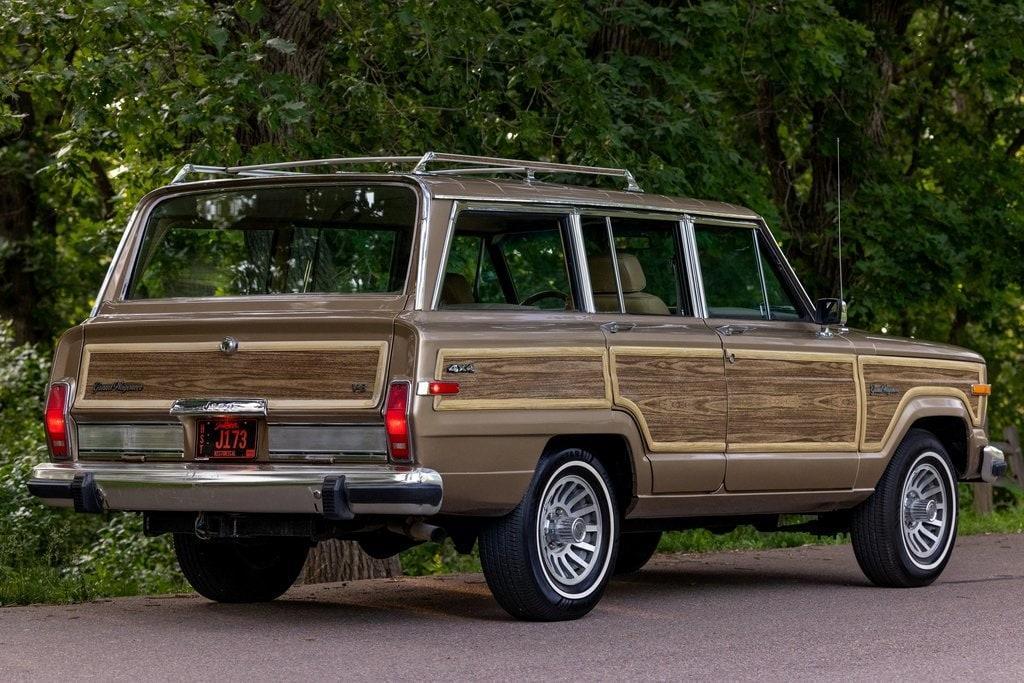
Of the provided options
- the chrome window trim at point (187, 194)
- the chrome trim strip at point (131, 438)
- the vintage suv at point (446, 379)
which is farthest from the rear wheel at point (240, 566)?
the chrome window trim at point (187, 194)

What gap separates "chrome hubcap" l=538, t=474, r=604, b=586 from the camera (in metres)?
8.25

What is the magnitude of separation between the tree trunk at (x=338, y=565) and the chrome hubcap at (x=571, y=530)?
11.7 ft

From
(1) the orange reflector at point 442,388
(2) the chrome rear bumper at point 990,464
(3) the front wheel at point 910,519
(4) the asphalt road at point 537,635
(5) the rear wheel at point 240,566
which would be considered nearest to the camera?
(4) the asphalt road at point 537,635

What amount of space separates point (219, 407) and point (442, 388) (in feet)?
3.42

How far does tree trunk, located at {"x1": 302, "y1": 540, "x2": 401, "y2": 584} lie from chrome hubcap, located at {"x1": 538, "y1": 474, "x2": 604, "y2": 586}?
3557 millimetres

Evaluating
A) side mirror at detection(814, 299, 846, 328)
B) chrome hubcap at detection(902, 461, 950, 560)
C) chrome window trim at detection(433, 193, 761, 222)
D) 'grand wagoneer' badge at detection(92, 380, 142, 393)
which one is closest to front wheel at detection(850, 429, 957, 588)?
chrome hubcap at detection(902, 461, 950, 560)

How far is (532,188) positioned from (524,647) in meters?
2.35

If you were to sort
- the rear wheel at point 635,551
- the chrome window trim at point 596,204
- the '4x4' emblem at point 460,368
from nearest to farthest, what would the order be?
1. the '4x4' emblem at point 460,368
2. the chrome window trim at point 596,204
3. the rear wheel at point 635,551

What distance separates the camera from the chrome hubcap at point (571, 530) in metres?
8.25

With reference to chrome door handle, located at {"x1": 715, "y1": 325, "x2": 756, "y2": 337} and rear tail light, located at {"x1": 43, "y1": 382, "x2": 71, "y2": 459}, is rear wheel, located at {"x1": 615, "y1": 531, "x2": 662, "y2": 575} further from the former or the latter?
rear tail light, located at {"x1": 43, "y1": 382, "x2": 71, "y2": 459}

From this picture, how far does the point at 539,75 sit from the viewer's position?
1245cm

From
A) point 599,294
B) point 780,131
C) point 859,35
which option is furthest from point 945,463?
point 780,131

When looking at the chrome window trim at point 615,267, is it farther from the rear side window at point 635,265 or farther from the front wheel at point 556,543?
the front wheel at point 556,543

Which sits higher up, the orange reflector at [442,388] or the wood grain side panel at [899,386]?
the orange reflector at [442,388]
